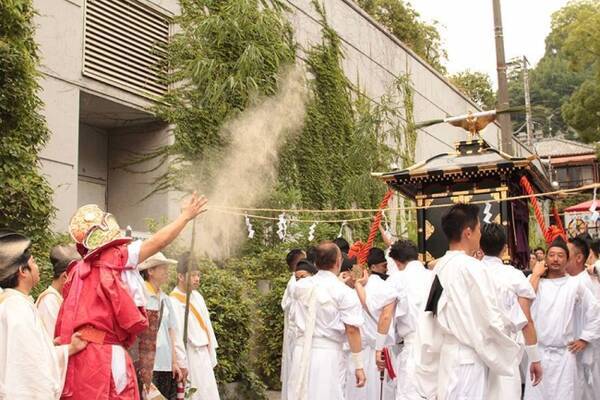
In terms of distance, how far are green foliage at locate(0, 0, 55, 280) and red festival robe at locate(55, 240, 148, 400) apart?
4227 mm

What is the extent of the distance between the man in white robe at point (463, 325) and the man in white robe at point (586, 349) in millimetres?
3323

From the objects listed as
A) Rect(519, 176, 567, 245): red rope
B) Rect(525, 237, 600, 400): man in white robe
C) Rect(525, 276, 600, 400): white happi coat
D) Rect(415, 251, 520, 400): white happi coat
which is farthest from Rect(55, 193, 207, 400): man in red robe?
Rect(519, 176, 567, 245): red rope

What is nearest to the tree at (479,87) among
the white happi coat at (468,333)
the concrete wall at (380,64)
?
the concrete wall at (380,64)

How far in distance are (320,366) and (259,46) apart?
8.31 meters

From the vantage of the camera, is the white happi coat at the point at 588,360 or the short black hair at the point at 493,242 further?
the white happi coat at the point at 588,360

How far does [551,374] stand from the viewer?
8.09 metres

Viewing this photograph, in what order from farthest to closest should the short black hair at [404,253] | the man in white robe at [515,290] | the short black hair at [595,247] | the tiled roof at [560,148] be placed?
the tiled roof at [560,148] → the short black hair at [595,247] → the short black hair at [404,253] → the man in white robe at [515,290]

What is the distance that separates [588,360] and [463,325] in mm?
3767

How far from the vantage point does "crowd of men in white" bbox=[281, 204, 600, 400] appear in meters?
5.10

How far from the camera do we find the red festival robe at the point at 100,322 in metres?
4.57

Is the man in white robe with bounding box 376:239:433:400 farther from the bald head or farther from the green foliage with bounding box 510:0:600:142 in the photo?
the green foliage with bounding box 510:0:600:142

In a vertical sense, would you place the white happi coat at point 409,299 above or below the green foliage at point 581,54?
below

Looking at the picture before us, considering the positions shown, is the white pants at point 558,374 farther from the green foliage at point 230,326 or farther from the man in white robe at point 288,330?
the green foliage at point 230,326

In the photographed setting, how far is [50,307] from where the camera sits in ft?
17.4
